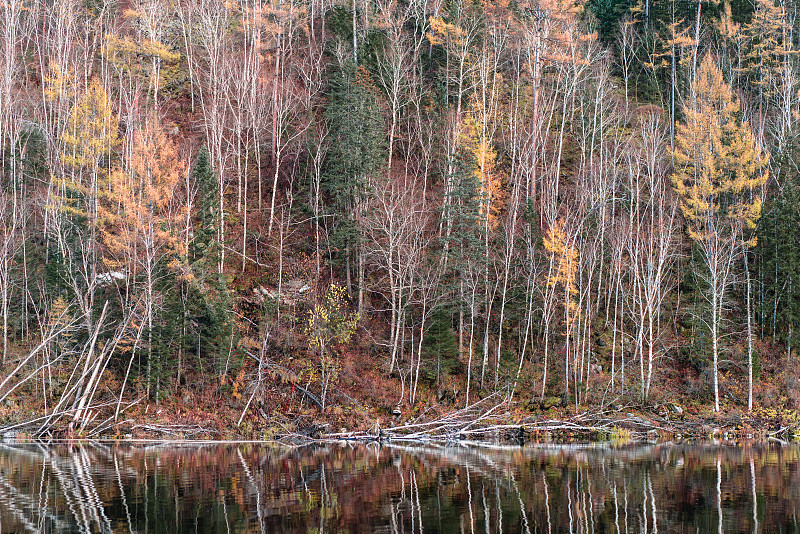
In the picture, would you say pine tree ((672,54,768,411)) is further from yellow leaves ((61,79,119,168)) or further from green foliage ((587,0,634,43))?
yellow leaves ((61,79,119,168))

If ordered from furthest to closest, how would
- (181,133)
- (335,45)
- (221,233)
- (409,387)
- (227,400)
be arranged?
1. (335,45)
2. (181,133)
3. (221,233)
4. (409,387)
5. (227,400)

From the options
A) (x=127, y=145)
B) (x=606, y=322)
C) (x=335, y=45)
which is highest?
(x=335, y=45)

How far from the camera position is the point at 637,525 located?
14.5 m

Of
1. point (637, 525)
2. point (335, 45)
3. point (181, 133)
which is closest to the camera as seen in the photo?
point (637, 525)

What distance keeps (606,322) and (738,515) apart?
83.2 ft

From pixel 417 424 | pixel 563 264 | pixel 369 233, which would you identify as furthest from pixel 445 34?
pixel 417 424

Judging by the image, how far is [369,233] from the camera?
40781mm

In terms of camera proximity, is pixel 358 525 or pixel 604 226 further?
Answer: pixel 604 226

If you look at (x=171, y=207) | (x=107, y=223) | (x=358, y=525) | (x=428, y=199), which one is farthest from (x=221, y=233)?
(x=358, y=525)

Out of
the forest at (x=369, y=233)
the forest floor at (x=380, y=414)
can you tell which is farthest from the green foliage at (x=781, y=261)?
the forest floor at (x=380, y=414)

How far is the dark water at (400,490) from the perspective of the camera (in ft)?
Result: 48.5

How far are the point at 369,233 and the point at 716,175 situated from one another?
774 inches

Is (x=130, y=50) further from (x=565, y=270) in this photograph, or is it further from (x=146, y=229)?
(x=565, y=270)

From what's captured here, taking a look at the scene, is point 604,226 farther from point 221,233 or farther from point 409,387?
point 221,233
